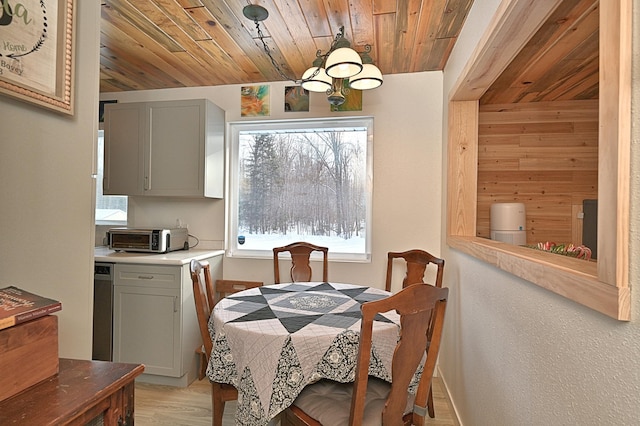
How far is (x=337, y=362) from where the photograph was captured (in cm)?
144

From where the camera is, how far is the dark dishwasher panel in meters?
2.70

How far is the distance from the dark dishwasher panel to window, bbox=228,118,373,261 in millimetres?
992

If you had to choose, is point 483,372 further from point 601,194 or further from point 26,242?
point 26,242

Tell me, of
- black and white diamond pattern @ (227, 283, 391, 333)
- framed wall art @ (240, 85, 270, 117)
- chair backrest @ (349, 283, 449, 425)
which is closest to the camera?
chair backrest @ (349, 283, 449, 425)

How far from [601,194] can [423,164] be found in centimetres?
219

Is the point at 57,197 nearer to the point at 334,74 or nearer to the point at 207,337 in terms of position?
the point at 207,337

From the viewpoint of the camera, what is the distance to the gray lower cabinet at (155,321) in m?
2.61

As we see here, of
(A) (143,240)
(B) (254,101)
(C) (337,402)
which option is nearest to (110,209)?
(A) (143,240)

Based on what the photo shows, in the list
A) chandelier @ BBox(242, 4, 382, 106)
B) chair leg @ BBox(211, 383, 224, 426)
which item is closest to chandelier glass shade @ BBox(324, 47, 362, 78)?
chandelier @ BBox(242, 4, 382, 106)

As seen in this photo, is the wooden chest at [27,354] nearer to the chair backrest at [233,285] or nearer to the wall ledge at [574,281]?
the wall ledge at [574,281]

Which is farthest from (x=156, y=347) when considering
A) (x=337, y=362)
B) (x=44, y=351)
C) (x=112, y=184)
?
(x=44, y=351)

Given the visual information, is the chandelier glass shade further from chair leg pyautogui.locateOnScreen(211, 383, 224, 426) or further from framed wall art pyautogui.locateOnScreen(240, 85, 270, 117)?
chair leg pyautogui.locateOnScreen(211, 383, 224, 426)

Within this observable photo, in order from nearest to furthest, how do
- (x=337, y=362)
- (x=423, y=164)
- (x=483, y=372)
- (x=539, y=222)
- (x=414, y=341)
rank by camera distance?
(x=414, y=341) < (x=337, y=362) < (x=483, y=372) < (x=423, y=164) < (x=539, y=222)

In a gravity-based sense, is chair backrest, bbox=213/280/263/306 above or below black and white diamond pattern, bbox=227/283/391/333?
below
